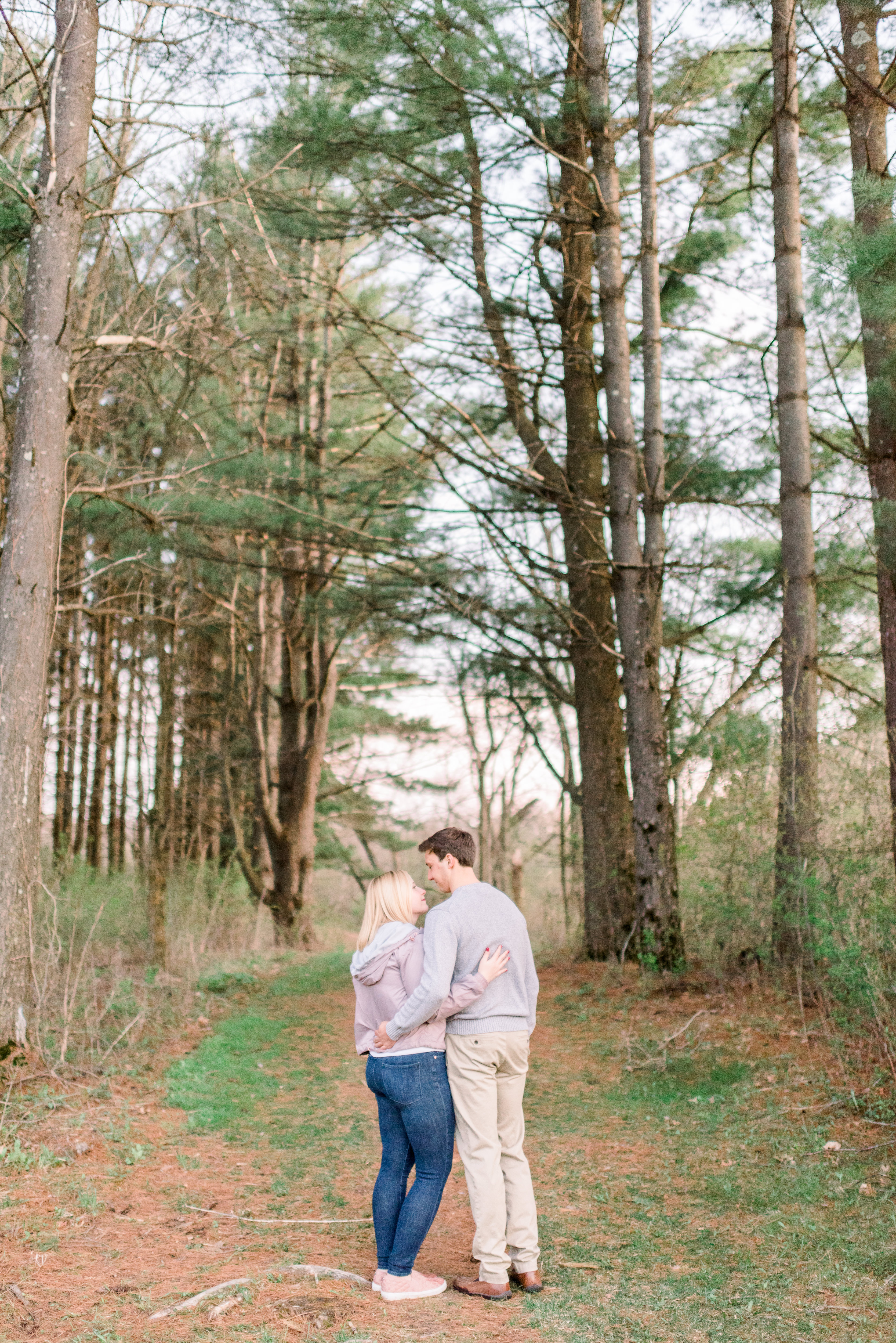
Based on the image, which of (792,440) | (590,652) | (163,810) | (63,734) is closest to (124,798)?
(63,734)

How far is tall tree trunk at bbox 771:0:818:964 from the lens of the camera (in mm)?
7562

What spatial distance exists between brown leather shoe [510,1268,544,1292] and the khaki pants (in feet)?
0.06

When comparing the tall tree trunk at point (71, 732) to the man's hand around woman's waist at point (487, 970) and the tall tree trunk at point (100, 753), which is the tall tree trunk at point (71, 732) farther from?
the man's hand around woman's waist at point (487, 970)

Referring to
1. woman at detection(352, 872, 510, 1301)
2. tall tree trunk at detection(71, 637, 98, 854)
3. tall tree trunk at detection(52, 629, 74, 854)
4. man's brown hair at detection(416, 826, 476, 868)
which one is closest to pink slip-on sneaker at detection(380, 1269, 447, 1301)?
woman at detection(352, 872, 510, 1301)

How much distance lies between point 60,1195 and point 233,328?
29.1 ft

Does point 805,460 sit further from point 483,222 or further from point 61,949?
point 61,949

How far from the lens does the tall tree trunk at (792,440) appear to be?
7562mm

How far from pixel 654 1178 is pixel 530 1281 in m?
1.42

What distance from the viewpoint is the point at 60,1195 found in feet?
14.9

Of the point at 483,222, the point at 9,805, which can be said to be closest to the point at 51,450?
the point at 9,805

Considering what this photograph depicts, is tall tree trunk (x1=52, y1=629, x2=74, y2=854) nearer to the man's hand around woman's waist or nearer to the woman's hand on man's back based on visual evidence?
A: the man's hand around woman's waist

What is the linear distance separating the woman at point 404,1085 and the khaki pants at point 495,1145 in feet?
0.22

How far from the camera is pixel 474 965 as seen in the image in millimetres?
3688

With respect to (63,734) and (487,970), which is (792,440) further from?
(63,734)
